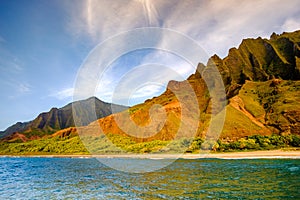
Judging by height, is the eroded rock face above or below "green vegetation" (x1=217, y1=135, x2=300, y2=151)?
above

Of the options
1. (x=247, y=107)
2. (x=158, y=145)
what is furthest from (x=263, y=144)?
(x=247, y=107)

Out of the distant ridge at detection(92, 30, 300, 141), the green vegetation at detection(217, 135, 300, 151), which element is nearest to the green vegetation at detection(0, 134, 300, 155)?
the green vegetation at detection(217, 135, 300, 151)

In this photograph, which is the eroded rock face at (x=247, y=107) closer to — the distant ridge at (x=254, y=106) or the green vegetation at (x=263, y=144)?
the distant ridge at (x=254, y=106)

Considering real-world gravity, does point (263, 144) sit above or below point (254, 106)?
below

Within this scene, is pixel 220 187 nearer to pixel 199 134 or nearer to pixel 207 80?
pixel 199 134

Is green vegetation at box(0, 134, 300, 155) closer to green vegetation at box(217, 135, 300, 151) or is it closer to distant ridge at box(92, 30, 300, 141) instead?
green vegetation at box(217, 135, 300, 151)

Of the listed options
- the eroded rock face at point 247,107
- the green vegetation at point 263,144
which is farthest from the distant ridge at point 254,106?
the green vegetation at point 263,144

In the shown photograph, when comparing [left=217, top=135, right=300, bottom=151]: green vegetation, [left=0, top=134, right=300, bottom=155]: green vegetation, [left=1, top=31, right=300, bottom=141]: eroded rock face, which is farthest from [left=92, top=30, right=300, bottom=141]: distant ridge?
[left=217, top=135, right=300, bottom=151]: green vegetation

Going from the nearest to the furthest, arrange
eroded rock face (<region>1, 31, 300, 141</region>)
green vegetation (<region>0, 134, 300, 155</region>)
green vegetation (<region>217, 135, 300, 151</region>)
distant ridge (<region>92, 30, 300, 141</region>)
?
green vegetation (<region>217, 135, 300, 151</region>) → green vegetation (<region>0, 134, 300, 155</region>) → distant ridge (<region>92, 30, 300, 141</region>) → eroded rock face (<region>1, 31, 300, 141</region>)

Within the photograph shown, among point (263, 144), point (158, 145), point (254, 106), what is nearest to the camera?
point (263, 144)

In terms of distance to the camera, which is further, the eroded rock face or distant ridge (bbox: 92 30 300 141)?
the eroded rock face

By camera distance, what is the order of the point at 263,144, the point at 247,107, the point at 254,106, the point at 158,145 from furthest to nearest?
the point at 254,106
the point at 247,107
the point at 158,145
the point at 263,144

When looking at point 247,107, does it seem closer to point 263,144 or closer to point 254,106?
point 254,106

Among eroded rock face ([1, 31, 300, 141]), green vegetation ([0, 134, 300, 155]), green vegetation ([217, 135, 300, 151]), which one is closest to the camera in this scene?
green vegetation ([217, 135, 300, 151])
